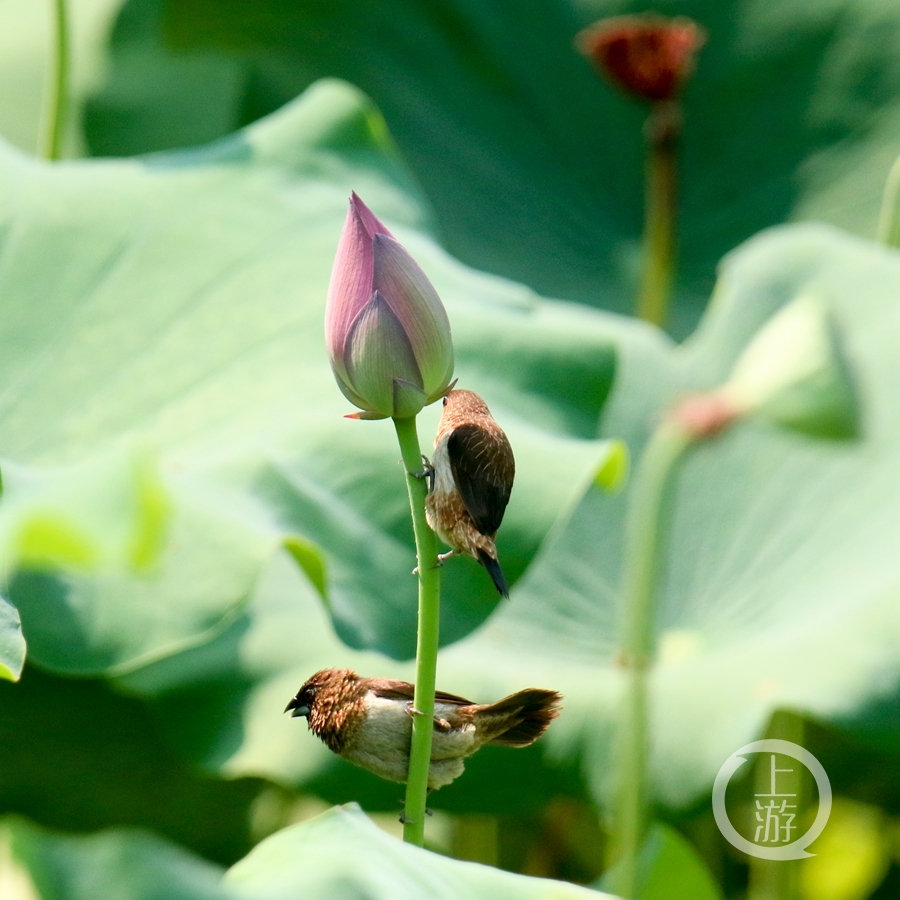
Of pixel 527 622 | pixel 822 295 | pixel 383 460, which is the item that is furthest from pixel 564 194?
pixel 383 460

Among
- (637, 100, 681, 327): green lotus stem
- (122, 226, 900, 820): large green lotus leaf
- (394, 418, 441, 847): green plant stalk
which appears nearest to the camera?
(394, 418, 441, 847): green plant stalk

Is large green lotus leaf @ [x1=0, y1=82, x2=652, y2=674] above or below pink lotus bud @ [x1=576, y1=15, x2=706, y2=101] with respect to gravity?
below

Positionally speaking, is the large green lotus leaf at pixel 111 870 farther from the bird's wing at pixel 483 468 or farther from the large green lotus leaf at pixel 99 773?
the large green lotus leaf at pixel 99 773

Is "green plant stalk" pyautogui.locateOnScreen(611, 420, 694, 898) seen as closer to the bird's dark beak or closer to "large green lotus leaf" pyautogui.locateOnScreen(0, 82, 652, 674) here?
"large green lotus leaf" pyautogui.locateOnScreen(0, 82, 652, 674)

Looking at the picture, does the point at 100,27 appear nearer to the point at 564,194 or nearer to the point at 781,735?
the point at 564,194

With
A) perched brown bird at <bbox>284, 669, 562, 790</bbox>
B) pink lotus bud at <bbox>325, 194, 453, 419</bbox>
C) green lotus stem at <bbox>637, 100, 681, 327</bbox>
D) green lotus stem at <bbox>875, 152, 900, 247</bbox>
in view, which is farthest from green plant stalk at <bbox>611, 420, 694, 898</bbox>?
green lotus stem at <bbox>637, 100, 681, 327</bbox>

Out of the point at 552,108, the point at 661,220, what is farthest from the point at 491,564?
the point at 552,108

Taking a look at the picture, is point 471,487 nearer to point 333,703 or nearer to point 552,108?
point 333,703

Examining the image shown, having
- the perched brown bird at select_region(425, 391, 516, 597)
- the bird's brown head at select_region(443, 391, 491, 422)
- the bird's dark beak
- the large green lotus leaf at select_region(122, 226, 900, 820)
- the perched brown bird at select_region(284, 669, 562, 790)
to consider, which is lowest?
the large green lotus leaf at select_region(122, 226, 900, 820)
